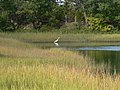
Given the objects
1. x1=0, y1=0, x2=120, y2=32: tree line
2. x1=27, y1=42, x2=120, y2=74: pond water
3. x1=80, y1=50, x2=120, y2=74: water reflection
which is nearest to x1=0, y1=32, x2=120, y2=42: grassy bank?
x1=0, y1=0, x2=120, y2=32: tree line

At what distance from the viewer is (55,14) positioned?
56.2 meters

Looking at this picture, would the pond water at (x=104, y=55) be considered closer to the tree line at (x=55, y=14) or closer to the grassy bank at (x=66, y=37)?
the grassy bank at (x=66, y=37)

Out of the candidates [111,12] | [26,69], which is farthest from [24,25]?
[26,69]

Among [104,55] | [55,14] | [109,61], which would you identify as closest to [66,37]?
[55,14]

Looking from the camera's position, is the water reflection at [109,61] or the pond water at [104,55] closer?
the water reflection at [109,61]

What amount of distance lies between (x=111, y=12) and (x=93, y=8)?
2.71m

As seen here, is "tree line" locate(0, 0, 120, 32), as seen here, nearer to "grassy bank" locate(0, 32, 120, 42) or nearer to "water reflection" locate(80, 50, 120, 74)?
"grassy bank" locate(0, 32, 120, 42)

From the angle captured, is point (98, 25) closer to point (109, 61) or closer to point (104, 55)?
point (104, 55)

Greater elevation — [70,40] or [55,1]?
[55,1]

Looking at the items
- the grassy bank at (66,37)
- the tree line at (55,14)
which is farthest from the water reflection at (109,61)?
the tree line at (55,14)

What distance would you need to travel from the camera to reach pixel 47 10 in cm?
5538

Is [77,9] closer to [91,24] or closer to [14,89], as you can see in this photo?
[91,24]

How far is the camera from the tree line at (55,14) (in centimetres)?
5391

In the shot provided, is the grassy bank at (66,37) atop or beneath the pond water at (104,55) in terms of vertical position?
beneath
